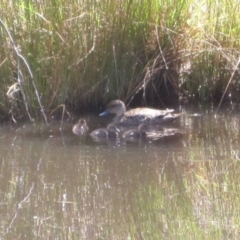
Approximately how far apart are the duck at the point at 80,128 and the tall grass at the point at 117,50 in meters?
0.55

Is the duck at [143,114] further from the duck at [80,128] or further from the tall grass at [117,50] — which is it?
the duck at [80,128]

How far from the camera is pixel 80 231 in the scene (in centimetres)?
470

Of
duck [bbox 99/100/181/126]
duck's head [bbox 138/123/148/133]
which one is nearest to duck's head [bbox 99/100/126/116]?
duck [bbox 99/100/181/126]

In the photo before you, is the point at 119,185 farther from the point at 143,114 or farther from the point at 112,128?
the point at 143,114

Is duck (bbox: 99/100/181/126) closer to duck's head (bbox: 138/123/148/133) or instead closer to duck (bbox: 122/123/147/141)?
duck's head (bbox: 138/123/148/133)

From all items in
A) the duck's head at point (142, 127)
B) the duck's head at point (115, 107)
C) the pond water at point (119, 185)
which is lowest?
the duck's head at point (142, 127)

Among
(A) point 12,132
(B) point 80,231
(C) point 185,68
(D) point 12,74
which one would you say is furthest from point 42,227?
(C) point 185,68

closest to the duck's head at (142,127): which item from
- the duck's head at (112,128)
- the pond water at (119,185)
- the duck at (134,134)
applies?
the duck at (134,134)

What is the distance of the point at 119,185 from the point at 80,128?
1963 millimetres

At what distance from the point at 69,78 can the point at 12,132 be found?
36.3 inches

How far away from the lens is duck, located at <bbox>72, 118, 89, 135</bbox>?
294 inches

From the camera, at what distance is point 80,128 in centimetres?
754

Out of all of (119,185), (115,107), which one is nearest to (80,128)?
(115,107)

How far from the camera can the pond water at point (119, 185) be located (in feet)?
15.6
